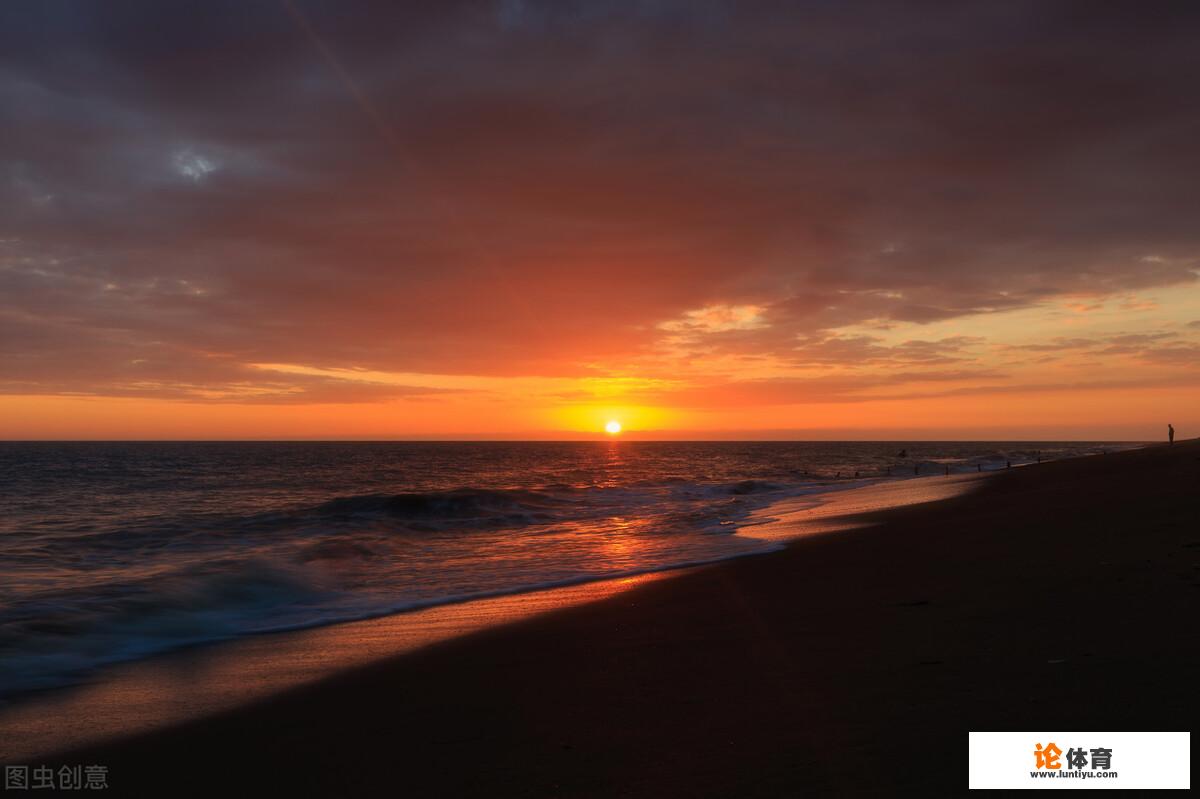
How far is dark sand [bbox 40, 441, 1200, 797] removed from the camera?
4336 mm

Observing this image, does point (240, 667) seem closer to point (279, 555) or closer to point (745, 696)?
point (745, 696)

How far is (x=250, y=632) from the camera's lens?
1090 cm

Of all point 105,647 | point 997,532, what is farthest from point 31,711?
point 997,532

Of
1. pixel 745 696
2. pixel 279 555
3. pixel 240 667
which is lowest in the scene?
pixel 279 555

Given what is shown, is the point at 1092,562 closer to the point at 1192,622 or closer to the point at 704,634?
the point at 1192,622

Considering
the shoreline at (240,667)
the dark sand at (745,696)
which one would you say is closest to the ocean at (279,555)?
the shoreline at (240,667)

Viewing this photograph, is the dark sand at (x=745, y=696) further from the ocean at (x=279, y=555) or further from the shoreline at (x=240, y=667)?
the ocean at (x=279, y=555)

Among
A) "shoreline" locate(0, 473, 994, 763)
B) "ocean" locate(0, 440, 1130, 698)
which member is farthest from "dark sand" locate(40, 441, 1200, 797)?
"ocean" locate(0, 440, 1130, 698)

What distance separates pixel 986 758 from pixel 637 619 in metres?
5.35

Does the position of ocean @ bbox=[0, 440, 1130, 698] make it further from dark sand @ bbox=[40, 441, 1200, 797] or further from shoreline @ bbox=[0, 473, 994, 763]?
dark sand @ bbox=[40, 441, 1200, 797]

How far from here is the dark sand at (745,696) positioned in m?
4.34

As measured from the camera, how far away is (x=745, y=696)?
5520 mm

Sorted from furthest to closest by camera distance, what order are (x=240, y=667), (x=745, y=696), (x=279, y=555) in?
(x=279, y=555), (x=240, y=667), (x=745, y=696)

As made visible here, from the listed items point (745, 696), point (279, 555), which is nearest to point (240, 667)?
point (745, 696)
